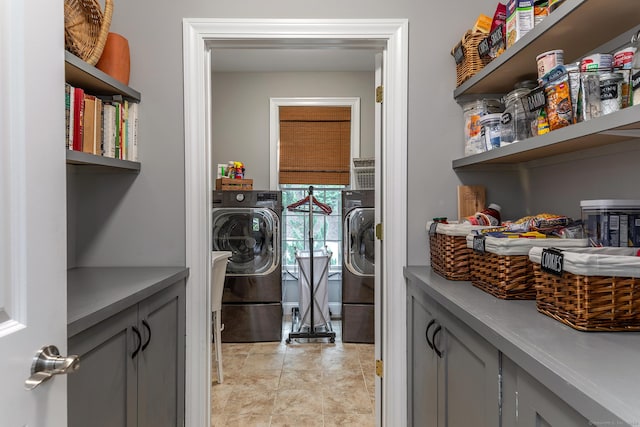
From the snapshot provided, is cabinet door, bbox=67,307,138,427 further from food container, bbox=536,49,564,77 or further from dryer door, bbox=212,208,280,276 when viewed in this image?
dryer door, bbox=212,208,280,276

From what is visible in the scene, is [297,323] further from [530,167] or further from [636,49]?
[636,49]

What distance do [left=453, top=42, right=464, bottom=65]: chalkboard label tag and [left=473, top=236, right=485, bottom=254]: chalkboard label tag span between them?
849 mm

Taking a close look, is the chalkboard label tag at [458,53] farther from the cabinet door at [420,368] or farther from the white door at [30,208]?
the white door at [30,208]

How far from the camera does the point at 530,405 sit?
2.60 feet

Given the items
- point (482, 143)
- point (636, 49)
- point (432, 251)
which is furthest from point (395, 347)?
point (636, 49)

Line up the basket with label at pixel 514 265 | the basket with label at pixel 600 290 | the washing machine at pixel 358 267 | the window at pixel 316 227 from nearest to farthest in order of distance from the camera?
1. the basket with label at pixel 600 290
2. the basket with label at pixel 514 265
3. the washing machine at pixel 358 267
4. the window at pixel 316 227

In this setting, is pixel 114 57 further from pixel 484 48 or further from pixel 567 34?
pixel 567 34

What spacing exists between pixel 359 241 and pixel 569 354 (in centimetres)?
275

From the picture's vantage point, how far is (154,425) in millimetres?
1503

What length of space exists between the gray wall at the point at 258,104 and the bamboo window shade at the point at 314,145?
0.16 meters

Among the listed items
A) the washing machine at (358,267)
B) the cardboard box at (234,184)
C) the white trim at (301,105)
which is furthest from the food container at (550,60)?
the white trim at (301,105)

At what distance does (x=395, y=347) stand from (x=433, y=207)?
68cm

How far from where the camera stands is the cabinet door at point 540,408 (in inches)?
26.2

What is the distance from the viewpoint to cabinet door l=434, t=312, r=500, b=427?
972 mm
